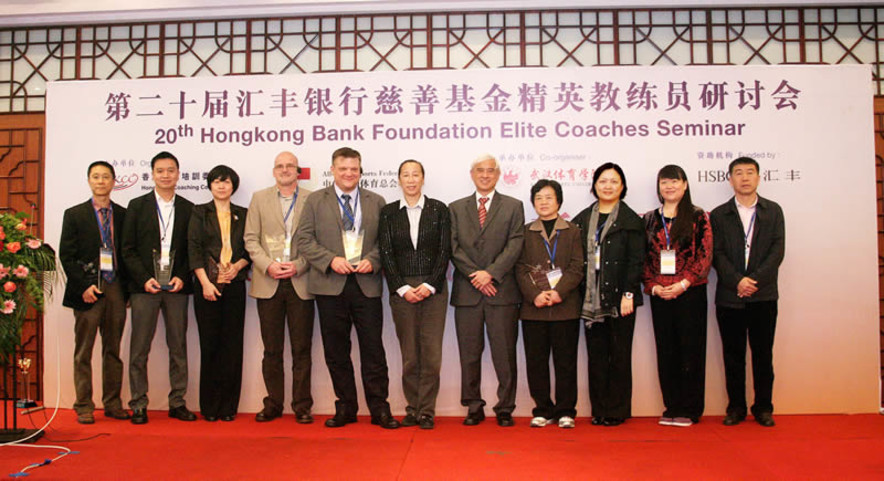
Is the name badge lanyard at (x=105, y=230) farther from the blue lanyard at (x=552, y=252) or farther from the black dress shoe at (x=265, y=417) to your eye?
the blue lanyard at (x=552, y=252)

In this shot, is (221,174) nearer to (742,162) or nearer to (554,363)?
(554,363)

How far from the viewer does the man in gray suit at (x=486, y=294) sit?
382cm

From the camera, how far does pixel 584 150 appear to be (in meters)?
Answer: 4.23

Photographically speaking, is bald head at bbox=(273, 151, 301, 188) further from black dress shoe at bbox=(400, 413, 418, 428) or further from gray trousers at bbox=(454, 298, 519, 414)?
black dress shoe at bbox=(400, 413, 418, 428)

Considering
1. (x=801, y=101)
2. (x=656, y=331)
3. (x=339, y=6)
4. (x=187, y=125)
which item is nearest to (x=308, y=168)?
(x=187, y=125)

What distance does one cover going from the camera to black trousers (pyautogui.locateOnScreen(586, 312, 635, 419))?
12.5 ft

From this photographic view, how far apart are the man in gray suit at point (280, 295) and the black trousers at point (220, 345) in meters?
0.16

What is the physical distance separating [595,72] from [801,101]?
1.39 m

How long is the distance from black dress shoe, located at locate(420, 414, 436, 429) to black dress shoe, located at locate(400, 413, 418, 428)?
6cm

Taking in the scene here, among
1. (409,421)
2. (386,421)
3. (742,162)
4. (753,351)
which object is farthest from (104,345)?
(742,162)

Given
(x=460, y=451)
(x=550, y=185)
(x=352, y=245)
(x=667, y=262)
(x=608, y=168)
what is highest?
(x=608, y=168)

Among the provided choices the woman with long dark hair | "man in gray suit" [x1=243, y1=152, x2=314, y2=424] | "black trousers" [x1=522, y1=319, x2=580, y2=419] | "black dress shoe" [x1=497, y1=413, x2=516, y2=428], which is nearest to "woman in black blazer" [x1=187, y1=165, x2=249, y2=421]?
"man in gray suit" [x1=243, y1=152, x2=314, y2=424]

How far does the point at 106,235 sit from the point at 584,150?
322 cm

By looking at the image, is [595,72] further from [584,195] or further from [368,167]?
[368,167]
